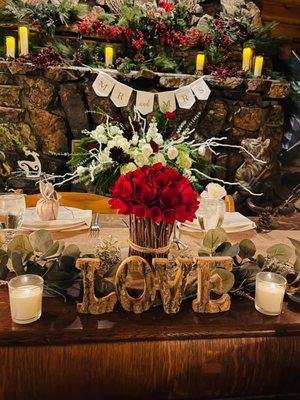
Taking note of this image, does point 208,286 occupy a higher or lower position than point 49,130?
higher

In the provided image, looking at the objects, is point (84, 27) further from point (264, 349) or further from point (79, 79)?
point (264, 349)

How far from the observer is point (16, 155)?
4.02 metres

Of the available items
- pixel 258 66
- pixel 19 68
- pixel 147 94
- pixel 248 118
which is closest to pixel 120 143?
pixel 147 94

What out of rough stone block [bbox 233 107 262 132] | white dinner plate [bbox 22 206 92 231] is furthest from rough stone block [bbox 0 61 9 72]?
white dinner plate [bbox 22 206 92 231]

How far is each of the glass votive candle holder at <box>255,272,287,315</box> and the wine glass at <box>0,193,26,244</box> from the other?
0.80 meters

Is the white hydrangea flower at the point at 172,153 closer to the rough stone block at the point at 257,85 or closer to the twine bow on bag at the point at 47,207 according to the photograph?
the twine bow on bag at the point at 47,207

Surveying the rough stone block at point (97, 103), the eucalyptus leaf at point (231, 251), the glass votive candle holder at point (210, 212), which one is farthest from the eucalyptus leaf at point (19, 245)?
the rough stone block at point (97, 103)

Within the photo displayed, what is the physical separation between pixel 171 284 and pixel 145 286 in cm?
6

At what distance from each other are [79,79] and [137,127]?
2.55m

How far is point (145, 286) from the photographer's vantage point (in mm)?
949

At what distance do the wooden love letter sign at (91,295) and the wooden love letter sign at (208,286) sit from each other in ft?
0.66

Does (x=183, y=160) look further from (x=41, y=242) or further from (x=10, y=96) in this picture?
(x=10, y=96)

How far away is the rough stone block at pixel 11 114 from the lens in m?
3.91

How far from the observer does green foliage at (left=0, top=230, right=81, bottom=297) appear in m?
1.00
